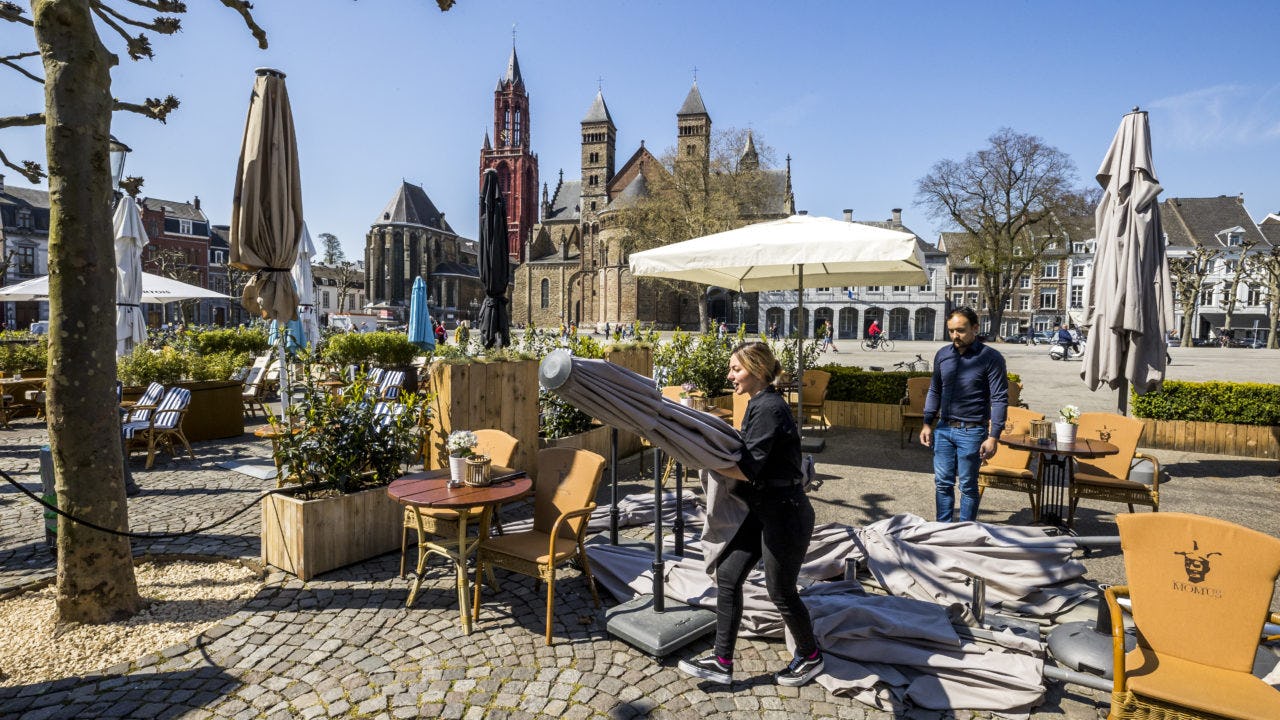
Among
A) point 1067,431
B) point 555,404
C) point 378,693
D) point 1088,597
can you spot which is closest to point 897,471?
point 1067,431

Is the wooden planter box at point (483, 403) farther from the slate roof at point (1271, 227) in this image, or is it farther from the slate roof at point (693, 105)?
the slate roof at point (1271, 227)

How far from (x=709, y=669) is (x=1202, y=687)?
192cm

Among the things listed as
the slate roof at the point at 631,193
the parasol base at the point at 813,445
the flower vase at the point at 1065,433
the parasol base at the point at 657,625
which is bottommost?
the parasol base at the point at 657,625

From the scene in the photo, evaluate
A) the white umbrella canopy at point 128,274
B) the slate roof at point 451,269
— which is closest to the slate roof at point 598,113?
the slate roof at point 451,269

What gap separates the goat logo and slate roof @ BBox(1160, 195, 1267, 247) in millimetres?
65449

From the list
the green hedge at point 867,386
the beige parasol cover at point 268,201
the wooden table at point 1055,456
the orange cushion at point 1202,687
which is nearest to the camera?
the orange cushion at point 1202,687

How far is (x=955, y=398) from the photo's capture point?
471cm

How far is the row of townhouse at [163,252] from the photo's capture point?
43.6 m

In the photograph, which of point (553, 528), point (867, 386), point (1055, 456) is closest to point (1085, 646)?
point (1055, 456)

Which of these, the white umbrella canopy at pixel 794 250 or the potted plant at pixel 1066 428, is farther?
the white umbrella canopy at pixel 794 250

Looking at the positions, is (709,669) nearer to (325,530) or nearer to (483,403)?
(325,530)

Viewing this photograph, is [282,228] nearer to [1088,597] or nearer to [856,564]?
[856,564]

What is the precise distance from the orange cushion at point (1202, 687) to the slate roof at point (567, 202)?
210 ft

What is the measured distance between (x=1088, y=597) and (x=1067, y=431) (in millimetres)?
1523
